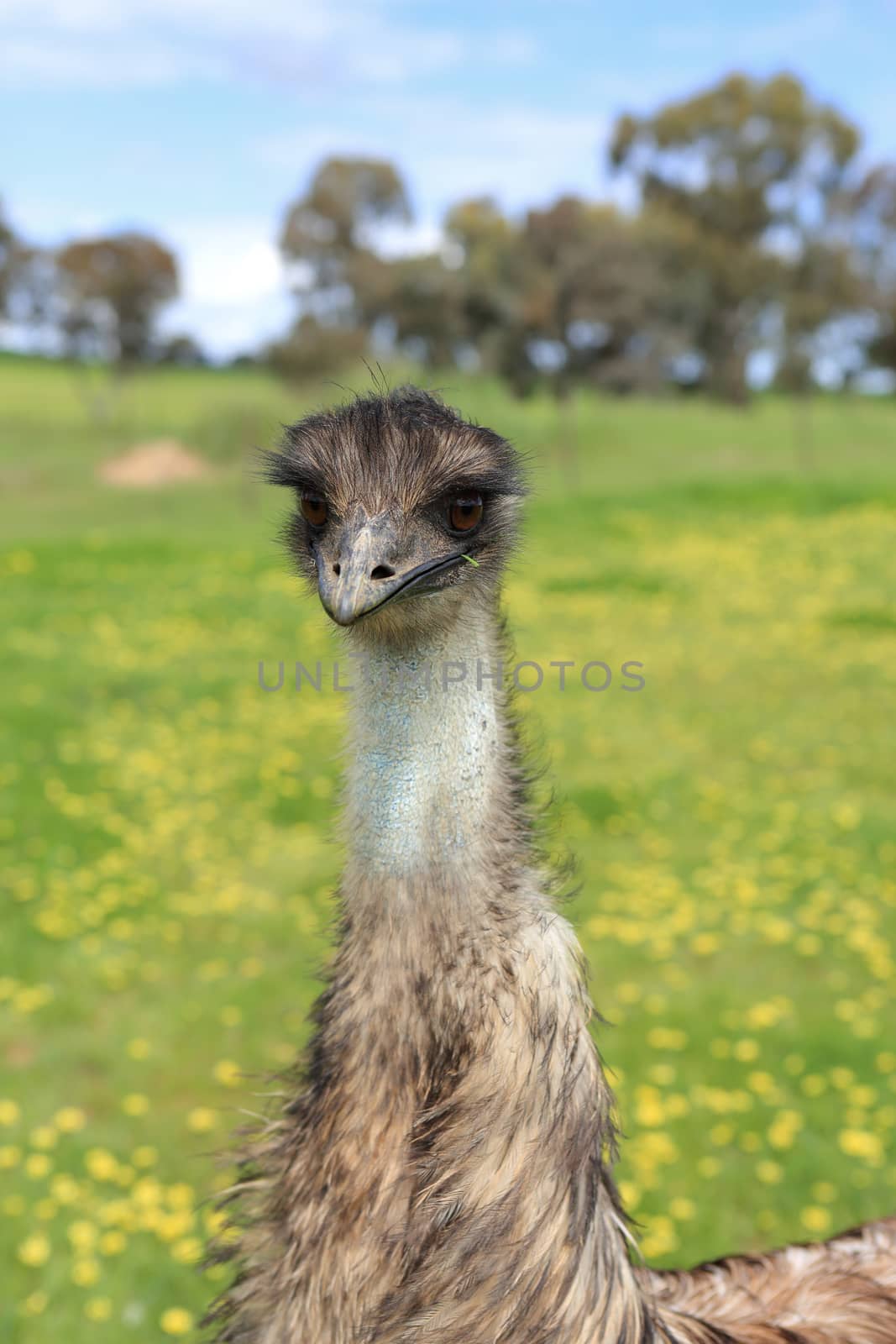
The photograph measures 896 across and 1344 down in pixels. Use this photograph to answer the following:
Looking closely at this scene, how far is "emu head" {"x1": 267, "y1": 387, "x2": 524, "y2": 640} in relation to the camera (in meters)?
1.78

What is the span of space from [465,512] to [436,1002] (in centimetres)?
74

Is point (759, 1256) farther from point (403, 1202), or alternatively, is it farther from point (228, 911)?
point (228, 911)

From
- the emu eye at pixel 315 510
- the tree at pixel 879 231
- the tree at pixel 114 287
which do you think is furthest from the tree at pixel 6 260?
the emu eye at pixel 315 510

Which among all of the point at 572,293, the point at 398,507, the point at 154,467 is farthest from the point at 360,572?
the point at 154,467

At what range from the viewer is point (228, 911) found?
20.7ft

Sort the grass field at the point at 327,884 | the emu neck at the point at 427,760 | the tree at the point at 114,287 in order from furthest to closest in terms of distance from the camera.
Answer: the tree at the point at 114,287 < the grass field at the point at 327,884 < the emu neck at the point at 427,760

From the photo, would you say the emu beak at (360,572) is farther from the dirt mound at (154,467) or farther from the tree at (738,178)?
the tree at (738,178)

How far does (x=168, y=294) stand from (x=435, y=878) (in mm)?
41631

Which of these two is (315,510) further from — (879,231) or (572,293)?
(879,231)

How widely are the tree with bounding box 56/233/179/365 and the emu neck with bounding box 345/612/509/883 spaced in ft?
133

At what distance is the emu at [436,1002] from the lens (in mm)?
1777

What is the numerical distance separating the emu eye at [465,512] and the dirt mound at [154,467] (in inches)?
1011

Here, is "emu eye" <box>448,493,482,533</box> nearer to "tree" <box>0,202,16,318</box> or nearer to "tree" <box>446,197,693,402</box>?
"tree" <box>446,197,693,402</box>

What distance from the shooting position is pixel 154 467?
93.9 ft
